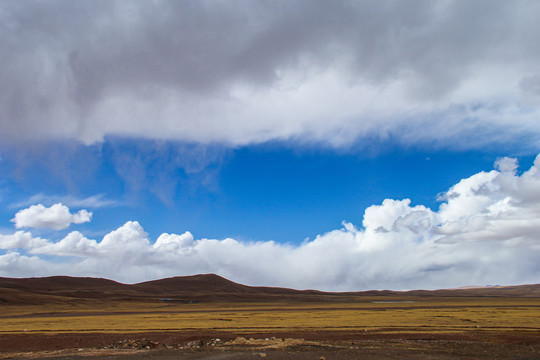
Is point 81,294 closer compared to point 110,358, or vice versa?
point 110,358

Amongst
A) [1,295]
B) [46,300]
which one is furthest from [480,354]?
[1,295]

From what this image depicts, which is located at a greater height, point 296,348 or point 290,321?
point 296,348

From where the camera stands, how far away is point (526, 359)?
23.4 meters

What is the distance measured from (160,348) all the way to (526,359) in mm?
24917

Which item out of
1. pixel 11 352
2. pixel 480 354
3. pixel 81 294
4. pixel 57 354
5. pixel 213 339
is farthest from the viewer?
pixel 81 294

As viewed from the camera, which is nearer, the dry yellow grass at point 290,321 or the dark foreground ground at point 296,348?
the dark foreground ground at point 296,348

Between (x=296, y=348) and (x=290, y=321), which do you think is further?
(x=290, y=321)

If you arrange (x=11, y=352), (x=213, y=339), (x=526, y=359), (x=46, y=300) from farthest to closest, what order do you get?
(x=46, y=300), (x=213, y=339), (x=11, y=352), (x=526, y=359)

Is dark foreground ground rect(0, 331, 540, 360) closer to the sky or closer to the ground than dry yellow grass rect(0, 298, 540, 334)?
Answer: closer to the sky

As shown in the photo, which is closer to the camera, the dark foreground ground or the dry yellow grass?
the dark foreground ground

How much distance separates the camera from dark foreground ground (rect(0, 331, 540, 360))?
25.2m

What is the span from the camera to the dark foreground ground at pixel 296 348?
993 inches

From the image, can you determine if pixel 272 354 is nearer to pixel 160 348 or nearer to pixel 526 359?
pixel 160 348

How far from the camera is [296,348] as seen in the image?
28.0 metres
